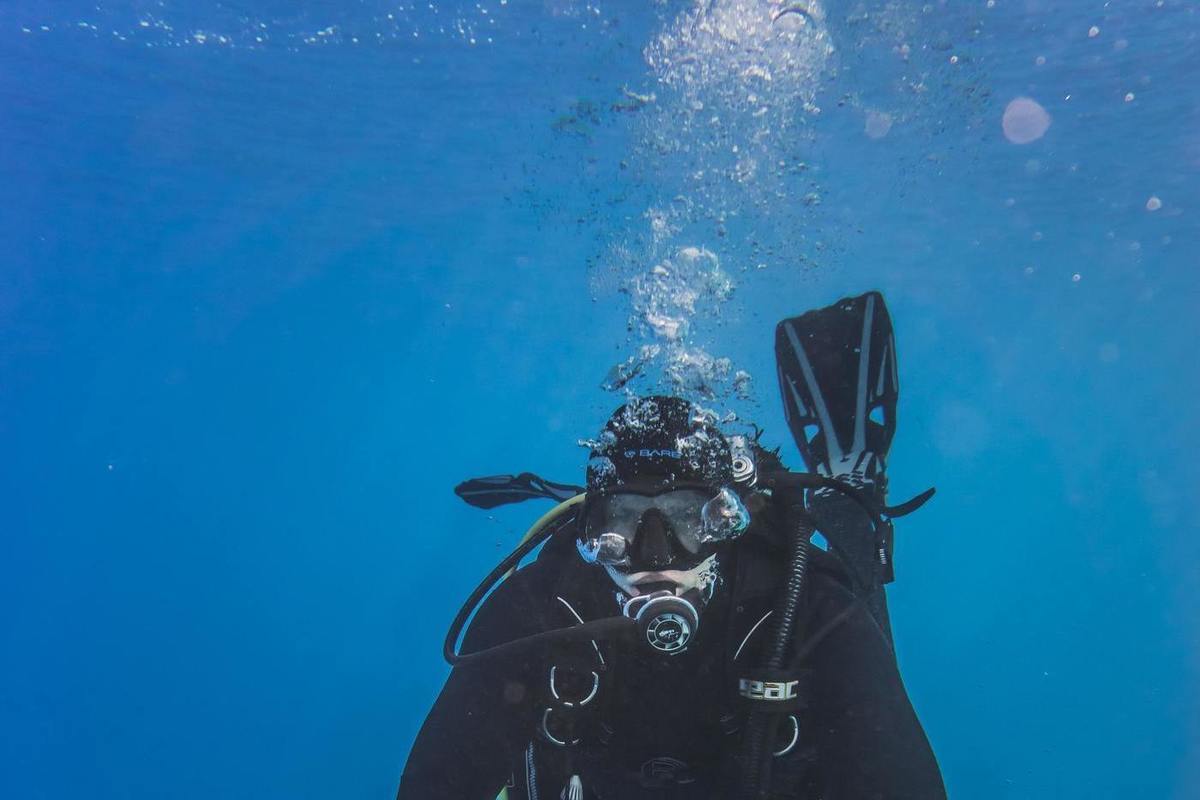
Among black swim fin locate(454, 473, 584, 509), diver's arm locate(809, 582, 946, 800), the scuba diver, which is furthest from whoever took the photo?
black swim fin locate(454, 473, 584, 509)

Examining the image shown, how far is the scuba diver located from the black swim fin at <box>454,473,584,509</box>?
1.36 m

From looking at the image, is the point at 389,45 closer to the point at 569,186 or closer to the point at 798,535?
the point at 569,186

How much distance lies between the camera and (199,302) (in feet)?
79.5

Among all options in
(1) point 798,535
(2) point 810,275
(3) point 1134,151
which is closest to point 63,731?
(2) point 810,275

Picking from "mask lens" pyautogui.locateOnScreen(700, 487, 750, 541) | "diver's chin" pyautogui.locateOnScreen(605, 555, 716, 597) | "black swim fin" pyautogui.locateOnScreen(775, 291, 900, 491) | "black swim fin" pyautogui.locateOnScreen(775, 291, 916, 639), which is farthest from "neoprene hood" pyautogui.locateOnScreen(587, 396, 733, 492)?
"black swim fin" pyautogui.locateOnScreen(775, 291, 900, 491)

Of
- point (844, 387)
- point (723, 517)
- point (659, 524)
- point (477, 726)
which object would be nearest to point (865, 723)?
point (723, 517)

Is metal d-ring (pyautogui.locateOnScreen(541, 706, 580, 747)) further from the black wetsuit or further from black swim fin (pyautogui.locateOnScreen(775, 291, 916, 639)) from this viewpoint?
black swim fin (pyautogui.locateOnScreen(775, 291, 916, 639))

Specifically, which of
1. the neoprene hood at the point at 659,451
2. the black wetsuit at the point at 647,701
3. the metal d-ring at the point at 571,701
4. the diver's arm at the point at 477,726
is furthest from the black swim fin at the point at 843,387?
the diver's arm at the point at 477,726

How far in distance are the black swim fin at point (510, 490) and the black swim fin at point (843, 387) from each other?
291 cm

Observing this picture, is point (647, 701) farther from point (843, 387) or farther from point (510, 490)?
point (843, 387)

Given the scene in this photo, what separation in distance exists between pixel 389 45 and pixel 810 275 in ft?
40.7

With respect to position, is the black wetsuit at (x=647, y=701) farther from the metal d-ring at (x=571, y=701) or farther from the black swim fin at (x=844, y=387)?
the black swim fin at (x=844, y=387)

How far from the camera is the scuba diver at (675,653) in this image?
2.76 meters

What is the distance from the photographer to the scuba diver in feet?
9.07
